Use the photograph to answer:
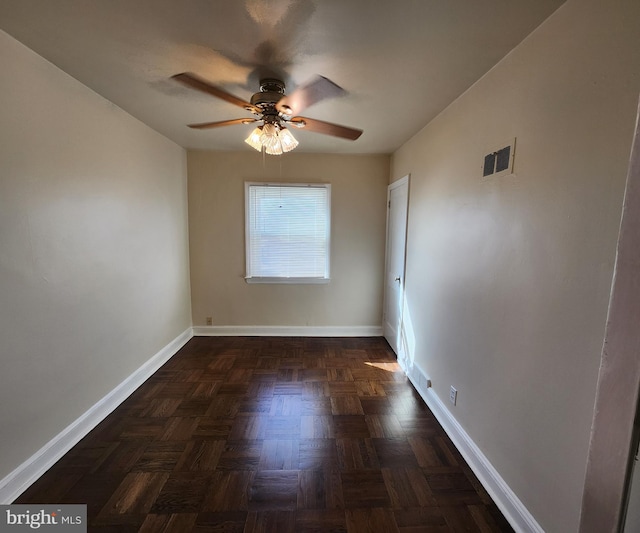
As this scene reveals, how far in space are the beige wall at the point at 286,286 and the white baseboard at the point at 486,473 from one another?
1.66 m

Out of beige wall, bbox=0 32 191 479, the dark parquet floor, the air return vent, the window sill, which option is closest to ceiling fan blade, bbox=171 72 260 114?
beige wall, bbox=0 32 191 479

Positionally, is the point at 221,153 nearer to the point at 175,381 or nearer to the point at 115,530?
the point at 175,381

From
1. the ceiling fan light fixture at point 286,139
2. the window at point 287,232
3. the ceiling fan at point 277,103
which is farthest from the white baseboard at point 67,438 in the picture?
the ceiling fan light fixture at point 286,139

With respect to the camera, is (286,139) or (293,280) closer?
(286,139)

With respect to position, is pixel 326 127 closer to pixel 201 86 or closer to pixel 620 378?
pixel 201 86

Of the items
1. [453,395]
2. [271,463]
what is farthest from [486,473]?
[271,463]

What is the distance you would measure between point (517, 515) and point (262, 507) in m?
1.26

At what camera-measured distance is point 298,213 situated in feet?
11.8

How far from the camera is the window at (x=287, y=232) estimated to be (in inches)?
141

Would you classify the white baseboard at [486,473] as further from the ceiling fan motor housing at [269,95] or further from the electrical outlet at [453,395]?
the ceiling fan motor housing at [269,95]

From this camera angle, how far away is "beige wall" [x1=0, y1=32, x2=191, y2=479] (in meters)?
1.48

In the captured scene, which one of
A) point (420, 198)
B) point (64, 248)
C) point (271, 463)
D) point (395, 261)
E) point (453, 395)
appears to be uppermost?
point (420, 198)

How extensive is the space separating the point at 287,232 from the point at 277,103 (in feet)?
6.63

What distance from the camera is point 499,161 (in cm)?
153
